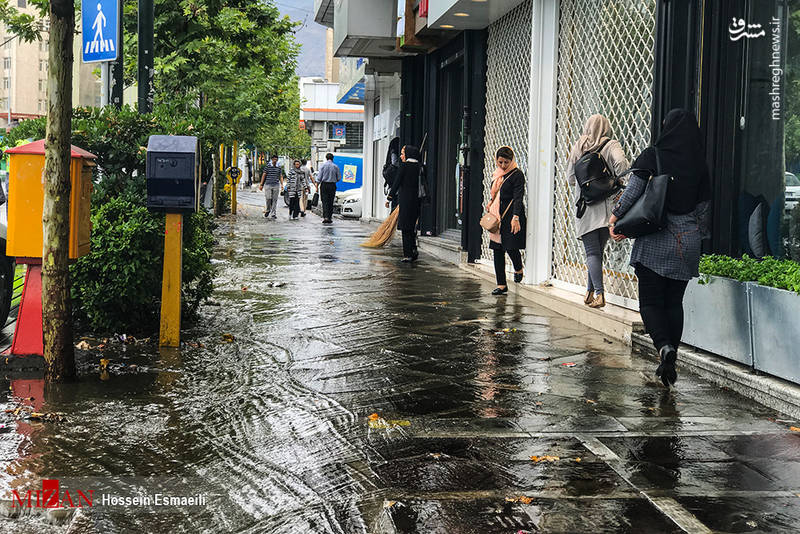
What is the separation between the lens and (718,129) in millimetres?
7652

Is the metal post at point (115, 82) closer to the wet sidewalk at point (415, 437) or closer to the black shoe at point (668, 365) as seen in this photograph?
the wet sidewalk at point (415, 437)

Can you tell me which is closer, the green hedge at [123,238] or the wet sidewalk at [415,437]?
the wet sidewalk at [415,437]

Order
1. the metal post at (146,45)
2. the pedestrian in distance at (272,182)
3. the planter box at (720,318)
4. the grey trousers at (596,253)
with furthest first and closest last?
the pedestrian in distance at (272,182)
the metal post at (146,45)
the grey trousers at (596,253)
the planter box at (720,318)

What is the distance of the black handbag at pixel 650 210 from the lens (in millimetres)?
6207

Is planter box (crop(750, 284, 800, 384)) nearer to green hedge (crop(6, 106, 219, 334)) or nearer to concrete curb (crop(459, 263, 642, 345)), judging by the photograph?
concrete curb (crop(459, 263, 642, 345))

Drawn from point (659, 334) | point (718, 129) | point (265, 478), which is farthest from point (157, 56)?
point (265, 478)

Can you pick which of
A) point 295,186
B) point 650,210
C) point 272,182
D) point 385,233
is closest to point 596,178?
point 650,210

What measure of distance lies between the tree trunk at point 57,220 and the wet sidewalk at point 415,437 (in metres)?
0.25

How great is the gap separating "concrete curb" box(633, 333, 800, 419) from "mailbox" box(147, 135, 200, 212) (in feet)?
12.0

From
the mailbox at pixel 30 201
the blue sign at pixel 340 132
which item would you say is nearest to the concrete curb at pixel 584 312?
the mailbox at pixel 30 201

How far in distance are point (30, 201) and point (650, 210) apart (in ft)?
13.2

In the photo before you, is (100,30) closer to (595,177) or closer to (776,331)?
(595,177)

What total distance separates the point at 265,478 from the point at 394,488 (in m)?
0.57

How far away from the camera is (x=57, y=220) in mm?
5977
